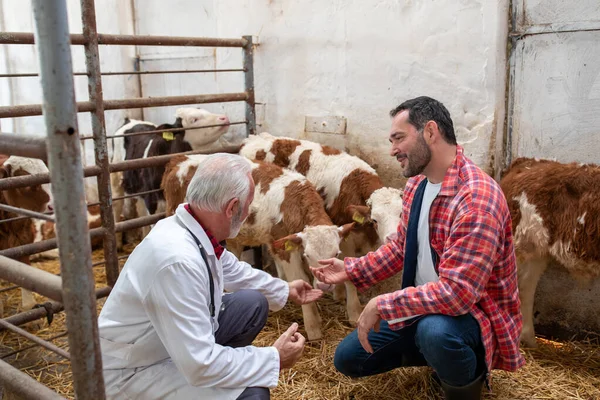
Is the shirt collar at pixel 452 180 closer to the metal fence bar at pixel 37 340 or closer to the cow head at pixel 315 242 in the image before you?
the cow head at pixel 315 242

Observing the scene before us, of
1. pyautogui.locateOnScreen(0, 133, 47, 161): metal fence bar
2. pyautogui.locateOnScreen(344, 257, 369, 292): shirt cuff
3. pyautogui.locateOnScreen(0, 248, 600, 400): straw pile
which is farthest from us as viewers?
pyautogui.locateOnScreen(0, 248, 600, 400): straw pile

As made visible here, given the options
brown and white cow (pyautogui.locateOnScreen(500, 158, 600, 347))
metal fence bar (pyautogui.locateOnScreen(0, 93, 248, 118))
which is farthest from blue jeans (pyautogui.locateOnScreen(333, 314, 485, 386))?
metal fence bar (pyautogui.locateOnScreen(0, 93, 248, 118))

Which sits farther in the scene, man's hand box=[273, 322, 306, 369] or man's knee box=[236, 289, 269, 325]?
man's knee box=[236, 289, 269, 325]

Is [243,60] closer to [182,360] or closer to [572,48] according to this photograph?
[572,48]

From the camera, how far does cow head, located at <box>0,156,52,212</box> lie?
478 cm

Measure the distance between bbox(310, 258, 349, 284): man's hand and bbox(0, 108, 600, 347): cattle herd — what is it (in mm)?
851

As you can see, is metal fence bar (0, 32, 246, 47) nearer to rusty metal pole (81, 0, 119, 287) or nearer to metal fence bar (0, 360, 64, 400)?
rusty metal pole (81, 0, 119, 287)

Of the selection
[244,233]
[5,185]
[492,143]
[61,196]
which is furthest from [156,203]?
[61,196]

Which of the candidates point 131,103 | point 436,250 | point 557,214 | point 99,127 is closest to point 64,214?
point 436,250

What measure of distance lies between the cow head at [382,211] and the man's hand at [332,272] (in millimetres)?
1048

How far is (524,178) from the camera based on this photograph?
3918 mm

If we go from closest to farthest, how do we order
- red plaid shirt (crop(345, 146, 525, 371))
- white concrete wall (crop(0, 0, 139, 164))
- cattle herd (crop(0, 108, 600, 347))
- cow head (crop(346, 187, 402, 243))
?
red plaid shirt (crop(345, 146, 525, 371))
cattle herd (crop(0, 108, 600, 347))
cow head (crop(346, 187, 402, 243))
white concrete wall (crop(0, 0, 139, 164))

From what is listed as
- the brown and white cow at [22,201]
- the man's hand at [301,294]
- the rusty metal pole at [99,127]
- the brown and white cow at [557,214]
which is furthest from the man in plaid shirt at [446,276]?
the brown and white cow at [22,201]

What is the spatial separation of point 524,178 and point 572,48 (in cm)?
95
